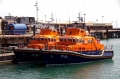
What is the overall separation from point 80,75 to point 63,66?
5.36 meters

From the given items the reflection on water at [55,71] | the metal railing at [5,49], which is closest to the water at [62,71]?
the reflection on water at [55,71]

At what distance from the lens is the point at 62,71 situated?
3053 centimetres

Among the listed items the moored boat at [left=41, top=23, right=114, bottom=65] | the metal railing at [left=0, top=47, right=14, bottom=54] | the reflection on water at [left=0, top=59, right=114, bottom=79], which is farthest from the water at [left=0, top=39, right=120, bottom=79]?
the metal railing at [left=0, top=47, right=14, bottom=54]

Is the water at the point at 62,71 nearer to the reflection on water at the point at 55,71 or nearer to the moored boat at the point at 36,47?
the reflection on water at the point at 55,71

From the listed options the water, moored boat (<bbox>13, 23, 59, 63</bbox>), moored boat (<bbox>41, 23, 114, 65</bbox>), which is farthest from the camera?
moored boat (<bbox>13, 23, 59, 63</bbox>)

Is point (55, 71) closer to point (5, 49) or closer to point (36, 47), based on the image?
point (36, 47)

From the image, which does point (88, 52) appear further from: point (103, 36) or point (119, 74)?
A: point (103, 36)

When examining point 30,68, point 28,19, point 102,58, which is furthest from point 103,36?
point 30,68

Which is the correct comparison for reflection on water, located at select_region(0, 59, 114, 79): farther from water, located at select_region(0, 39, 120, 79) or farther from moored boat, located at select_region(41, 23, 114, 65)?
moored boat, located at select_region(41, 23, 114, 65)

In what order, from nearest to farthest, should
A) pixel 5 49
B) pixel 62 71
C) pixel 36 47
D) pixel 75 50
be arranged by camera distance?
pixel 62 71 → pixel 75 50 → pixel 36 47 → pixel 5 49

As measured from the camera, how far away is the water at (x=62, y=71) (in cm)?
2780

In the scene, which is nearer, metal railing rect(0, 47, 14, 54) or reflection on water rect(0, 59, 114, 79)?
reflection on water rect(0, 59, 114, 79)

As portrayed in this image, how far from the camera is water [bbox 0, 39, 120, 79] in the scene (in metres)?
27.8

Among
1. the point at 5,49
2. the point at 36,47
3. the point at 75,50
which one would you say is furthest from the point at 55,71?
the point at 5,49
